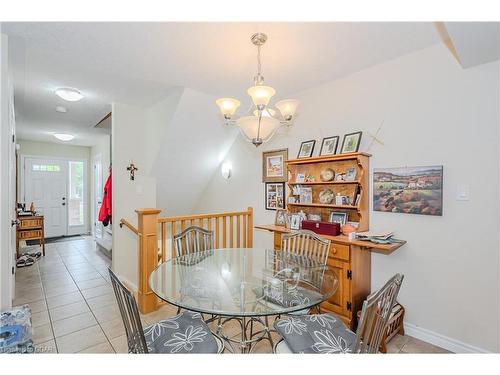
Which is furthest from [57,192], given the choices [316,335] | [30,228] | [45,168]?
[316,335]

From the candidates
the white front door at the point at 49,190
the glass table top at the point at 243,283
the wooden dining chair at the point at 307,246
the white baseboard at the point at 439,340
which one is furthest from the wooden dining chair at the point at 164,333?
the white front door at the point at 49,190

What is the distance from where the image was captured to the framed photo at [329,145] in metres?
2.75

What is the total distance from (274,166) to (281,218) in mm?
723

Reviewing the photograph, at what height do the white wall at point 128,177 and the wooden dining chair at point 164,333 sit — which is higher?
the white wall at point 128,177

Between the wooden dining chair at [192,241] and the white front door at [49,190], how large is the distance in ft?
19.2

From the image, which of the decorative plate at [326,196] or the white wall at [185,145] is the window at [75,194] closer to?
the white wall at [185,145]

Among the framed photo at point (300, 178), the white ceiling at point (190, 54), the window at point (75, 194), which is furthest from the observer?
the window at point (75, 194)

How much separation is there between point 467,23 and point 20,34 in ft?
9.89

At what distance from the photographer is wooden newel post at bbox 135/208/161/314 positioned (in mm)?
2660

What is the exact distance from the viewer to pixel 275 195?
346 centimetres

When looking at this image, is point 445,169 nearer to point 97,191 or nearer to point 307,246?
point 307,246

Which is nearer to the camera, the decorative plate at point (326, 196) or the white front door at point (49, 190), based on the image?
the decorative plate at point (326, 196)

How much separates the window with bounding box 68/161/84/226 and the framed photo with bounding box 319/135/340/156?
268 inches
